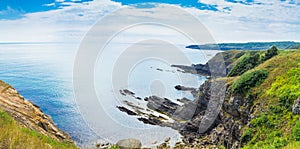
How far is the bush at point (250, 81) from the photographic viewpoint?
89.1 feet

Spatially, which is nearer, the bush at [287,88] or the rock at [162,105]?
the bush at [287,88]

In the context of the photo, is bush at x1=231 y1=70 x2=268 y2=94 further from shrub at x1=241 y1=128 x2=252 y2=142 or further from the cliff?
shrub at x1=241 y1=128 x2=252 y2=142

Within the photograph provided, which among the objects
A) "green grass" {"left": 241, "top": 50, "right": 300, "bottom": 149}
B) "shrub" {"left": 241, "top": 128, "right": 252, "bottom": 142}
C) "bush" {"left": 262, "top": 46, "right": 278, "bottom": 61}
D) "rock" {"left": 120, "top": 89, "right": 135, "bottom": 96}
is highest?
"bush" {"left": 262, "top": 46, "right": 278, "bottom": 61}

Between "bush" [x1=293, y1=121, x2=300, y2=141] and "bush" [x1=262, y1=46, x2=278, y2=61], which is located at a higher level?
"bush" [x1=262, y1=46, x2=278, y2=61]

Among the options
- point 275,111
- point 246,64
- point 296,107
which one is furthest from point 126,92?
point 296,107

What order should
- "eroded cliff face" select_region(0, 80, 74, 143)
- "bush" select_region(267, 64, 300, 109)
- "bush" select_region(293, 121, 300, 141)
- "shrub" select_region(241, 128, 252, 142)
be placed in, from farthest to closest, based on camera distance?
"shrub" select_region(241, 128, 252, 142) → "bush" select_region(267, 64, 300, 109) → "bush" select_region(293, 121, 300, 141) → "eroded cliff face" select_region(0, 80, 74, 143)

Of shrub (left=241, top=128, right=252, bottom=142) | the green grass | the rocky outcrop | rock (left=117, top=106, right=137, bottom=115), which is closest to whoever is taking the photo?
the green grass

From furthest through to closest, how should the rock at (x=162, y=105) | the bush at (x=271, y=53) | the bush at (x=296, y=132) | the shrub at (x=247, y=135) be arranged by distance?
1. the rock at (x=162, y=105)
2. the bush at (x=271, y=53)
3. the shrub at (x=247, y=135)
4. the bush at (x=296, y=132)

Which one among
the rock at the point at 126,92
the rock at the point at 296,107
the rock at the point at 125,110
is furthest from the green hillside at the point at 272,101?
the rock at the point at 126,92

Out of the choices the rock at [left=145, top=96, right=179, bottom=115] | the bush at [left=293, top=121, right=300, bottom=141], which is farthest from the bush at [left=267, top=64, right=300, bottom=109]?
the rock at [left=145, top=96, right=179, bottom=115]

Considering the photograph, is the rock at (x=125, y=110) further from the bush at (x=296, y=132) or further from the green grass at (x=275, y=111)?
the bush at (x=296, y=132)

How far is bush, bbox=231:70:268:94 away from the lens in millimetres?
27153

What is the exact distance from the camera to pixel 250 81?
90.3 ft

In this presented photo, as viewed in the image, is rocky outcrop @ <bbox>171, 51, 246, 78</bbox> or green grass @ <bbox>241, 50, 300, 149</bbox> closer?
green grass @ <bbox>241, 50, 300, 149</bbox>
